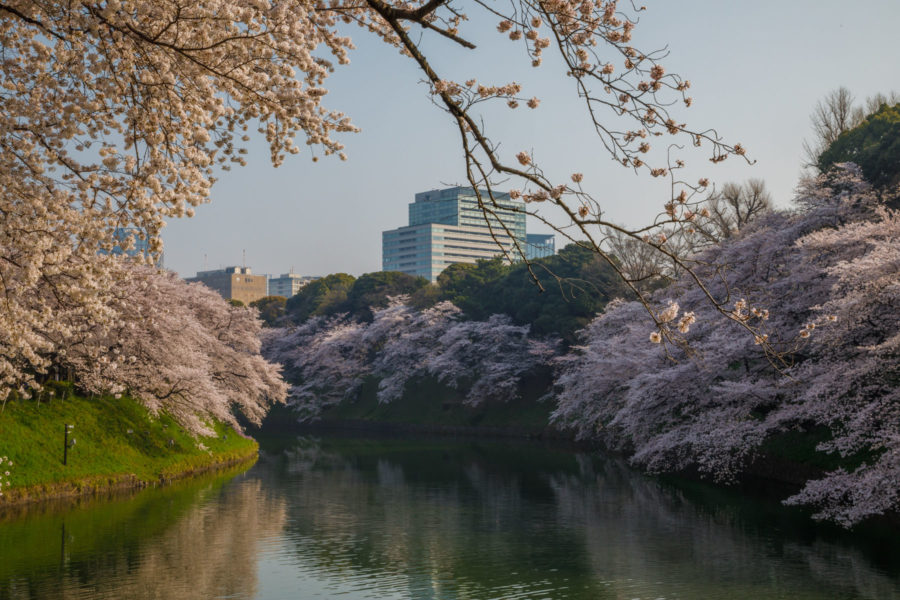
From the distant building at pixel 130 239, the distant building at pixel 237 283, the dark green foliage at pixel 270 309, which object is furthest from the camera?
→ the distant building at pixel 237 283

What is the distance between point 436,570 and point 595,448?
79.7ft

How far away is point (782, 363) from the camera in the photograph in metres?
7.59

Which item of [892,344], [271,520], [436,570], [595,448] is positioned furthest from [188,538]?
[595,448]

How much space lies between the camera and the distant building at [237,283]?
603 ft

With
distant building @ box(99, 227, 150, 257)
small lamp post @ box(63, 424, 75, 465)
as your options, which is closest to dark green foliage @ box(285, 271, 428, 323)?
small lamp post @ box(63, 424, 75, 465)

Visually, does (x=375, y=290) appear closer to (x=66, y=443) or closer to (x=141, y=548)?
(x=66, y=443)

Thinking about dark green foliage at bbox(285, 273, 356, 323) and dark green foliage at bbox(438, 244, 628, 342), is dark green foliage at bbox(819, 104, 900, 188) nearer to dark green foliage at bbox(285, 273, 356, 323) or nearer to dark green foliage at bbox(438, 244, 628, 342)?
dark green foliage at bbox(438, 244, 628, 342)

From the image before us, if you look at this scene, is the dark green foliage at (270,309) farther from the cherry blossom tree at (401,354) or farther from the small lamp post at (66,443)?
the small lamp post at (66,443)

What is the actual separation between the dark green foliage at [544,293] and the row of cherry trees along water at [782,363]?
2.86 metres

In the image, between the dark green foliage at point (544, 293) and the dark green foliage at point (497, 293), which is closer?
the dark green foliage at point (544, 293)

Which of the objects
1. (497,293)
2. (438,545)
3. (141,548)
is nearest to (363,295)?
(497,293)

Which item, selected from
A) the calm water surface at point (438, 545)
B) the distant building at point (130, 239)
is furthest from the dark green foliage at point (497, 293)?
the distant building at point (130, 239)

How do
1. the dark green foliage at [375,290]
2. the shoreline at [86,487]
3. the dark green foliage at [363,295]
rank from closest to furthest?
the shoreline at [86,487], the dark green foliage at [375,290], the dark green foliage at [363,295]

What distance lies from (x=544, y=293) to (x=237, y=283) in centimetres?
14347
